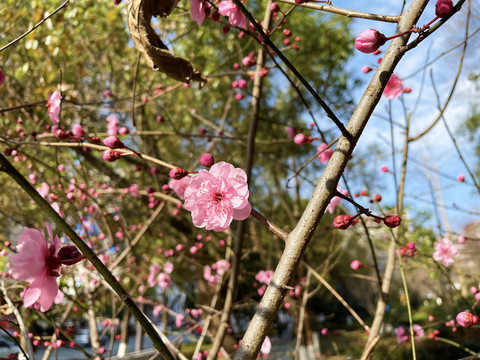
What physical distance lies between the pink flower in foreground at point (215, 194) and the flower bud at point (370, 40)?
0.34 m

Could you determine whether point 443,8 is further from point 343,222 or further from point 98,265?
point 98,265

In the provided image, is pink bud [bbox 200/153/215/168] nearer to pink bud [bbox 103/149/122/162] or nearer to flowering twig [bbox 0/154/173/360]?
pink bud [bbox 103/149/122/162]

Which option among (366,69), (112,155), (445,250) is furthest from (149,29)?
(445,250)

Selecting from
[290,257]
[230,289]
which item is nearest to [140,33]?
[290,257]

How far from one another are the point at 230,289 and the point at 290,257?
1.05 meters

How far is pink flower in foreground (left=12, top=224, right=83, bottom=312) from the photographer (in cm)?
57

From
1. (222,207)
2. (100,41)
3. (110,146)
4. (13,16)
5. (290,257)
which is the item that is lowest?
(290,257)

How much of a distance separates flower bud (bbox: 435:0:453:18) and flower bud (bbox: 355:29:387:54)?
0.10 meters

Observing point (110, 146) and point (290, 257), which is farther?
point (110, 146)

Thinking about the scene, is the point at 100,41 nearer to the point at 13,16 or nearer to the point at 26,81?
the point at 26,81

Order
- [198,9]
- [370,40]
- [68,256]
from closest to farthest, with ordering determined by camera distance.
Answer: [68,256] < [370,40] < [198,9]

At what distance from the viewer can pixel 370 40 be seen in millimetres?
731

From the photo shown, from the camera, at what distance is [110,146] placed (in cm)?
80

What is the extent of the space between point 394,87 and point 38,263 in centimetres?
142
